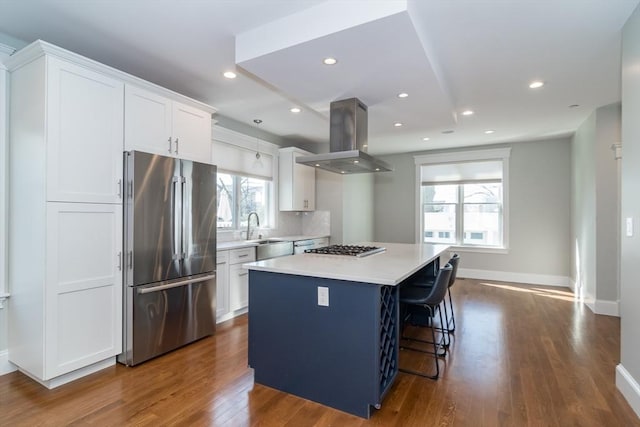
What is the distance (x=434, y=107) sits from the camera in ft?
11.9

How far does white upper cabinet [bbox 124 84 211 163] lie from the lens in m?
2.81

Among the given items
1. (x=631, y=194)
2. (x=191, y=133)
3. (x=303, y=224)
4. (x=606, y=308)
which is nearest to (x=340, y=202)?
(x=303, y=224)

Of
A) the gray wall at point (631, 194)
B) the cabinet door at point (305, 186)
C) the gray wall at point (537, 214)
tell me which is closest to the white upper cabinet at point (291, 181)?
the cabinet door at point (305, 186)

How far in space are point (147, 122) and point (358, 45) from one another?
1.93 meters

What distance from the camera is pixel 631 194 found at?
2.23 metres

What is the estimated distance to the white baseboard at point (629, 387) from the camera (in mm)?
2107

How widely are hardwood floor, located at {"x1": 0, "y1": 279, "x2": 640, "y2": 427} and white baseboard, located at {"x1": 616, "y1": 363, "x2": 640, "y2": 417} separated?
0.05m

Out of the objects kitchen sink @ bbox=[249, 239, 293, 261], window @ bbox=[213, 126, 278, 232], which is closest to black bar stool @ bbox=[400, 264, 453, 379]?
kitchen sink @ bbox=[249, 239, 293, 261]

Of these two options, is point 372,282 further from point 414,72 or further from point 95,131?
point 95,131

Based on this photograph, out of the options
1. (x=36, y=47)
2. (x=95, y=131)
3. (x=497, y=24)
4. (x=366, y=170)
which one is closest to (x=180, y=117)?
(x=95, y=131)

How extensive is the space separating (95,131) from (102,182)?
39 centimetres

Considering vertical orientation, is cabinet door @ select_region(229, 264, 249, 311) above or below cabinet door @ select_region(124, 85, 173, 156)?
below

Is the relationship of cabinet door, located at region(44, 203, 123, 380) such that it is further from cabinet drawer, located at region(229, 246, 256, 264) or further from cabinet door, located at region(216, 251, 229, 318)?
cabinet drawer, located at region(229, 246, 256, 264)

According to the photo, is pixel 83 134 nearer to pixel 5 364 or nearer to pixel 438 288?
pixel 5 364
